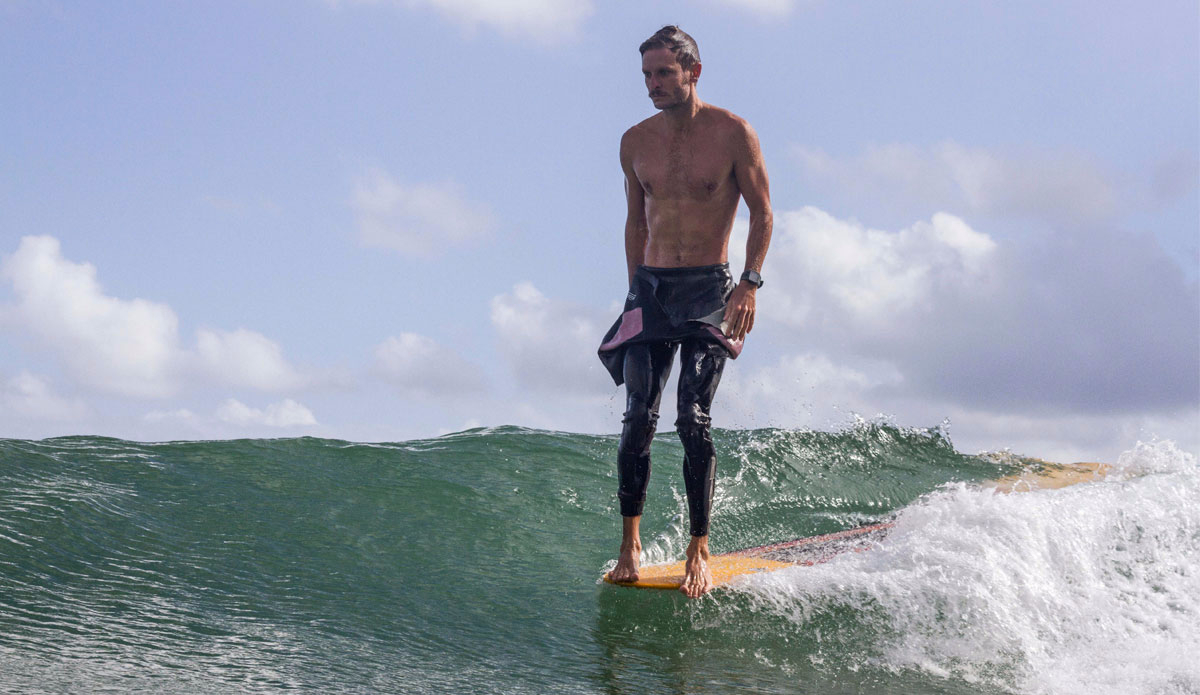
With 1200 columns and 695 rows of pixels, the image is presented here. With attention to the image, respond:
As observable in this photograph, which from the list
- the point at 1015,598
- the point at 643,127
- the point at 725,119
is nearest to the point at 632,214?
the point at 643,127

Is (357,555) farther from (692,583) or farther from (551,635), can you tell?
(692,583)

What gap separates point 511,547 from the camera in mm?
5281

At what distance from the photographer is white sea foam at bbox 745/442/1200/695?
388 centimetres

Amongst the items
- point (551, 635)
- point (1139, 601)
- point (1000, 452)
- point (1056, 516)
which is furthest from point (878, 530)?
point (1000, 452)

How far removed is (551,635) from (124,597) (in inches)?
75.0

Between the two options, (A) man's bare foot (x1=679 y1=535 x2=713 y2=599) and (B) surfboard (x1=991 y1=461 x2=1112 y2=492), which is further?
(B) surfboard (x1=991 y1=461 x2=1112 y2=492)

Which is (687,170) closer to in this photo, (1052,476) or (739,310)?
(739,310)

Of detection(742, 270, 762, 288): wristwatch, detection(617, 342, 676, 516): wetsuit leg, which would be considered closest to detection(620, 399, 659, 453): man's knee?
detection(617, 342, 676, 516): wetsuit leg

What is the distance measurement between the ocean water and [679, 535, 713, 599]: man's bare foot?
2.8 inches

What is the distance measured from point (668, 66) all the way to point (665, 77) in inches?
1.9

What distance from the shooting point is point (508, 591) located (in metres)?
4.42

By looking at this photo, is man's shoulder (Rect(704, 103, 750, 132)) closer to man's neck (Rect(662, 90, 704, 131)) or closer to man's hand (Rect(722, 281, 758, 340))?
man's neck (Rect(662, 90, 704, 131))

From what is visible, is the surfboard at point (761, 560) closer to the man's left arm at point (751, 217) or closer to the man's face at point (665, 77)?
the man's left arm at point (751, 217)

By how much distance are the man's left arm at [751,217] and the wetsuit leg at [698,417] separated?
0.16 meters
